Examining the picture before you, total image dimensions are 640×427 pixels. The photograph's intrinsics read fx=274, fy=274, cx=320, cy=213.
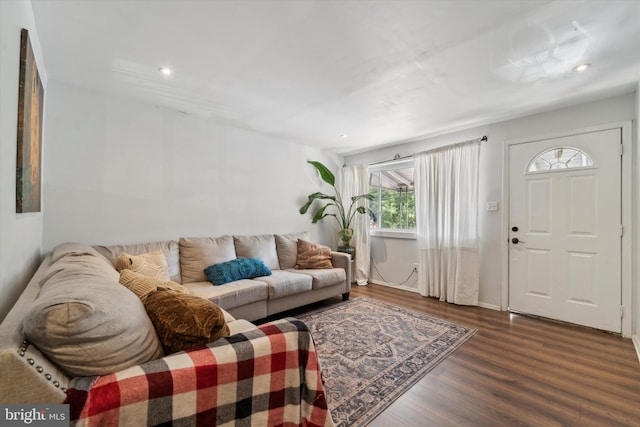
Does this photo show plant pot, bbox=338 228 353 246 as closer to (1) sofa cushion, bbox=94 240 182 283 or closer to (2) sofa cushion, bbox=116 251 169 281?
(1) sofa cushion, bbox=94 240 182 283

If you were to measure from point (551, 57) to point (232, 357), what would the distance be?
276 centimetres

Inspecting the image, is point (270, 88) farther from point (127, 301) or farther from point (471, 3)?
point (127, 301)

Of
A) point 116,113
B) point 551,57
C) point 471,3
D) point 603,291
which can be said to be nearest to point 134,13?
point 116,113

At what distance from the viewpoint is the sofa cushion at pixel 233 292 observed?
8.03 ft

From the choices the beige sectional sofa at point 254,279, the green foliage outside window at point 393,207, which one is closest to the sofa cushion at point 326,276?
the beige sectional sofa at point 254,279

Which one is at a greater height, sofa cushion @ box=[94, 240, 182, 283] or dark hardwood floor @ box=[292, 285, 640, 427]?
sofa cushion @ box=[94, 240, 182, 283]

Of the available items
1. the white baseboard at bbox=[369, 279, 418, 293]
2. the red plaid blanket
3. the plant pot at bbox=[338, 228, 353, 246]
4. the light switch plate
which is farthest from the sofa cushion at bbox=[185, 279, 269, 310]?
the light switch plate

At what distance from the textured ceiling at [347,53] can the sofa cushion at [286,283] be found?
6.03 feet

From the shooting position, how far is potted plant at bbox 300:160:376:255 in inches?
168

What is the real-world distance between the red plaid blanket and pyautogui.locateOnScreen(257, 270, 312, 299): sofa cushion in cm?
167

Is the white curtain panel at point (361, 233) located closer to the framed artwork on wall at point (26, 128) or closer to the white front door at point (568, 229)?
the white front door at point (568, 229)

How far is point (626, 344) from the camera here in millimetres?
2426

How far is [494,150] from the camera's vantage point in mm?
3367
